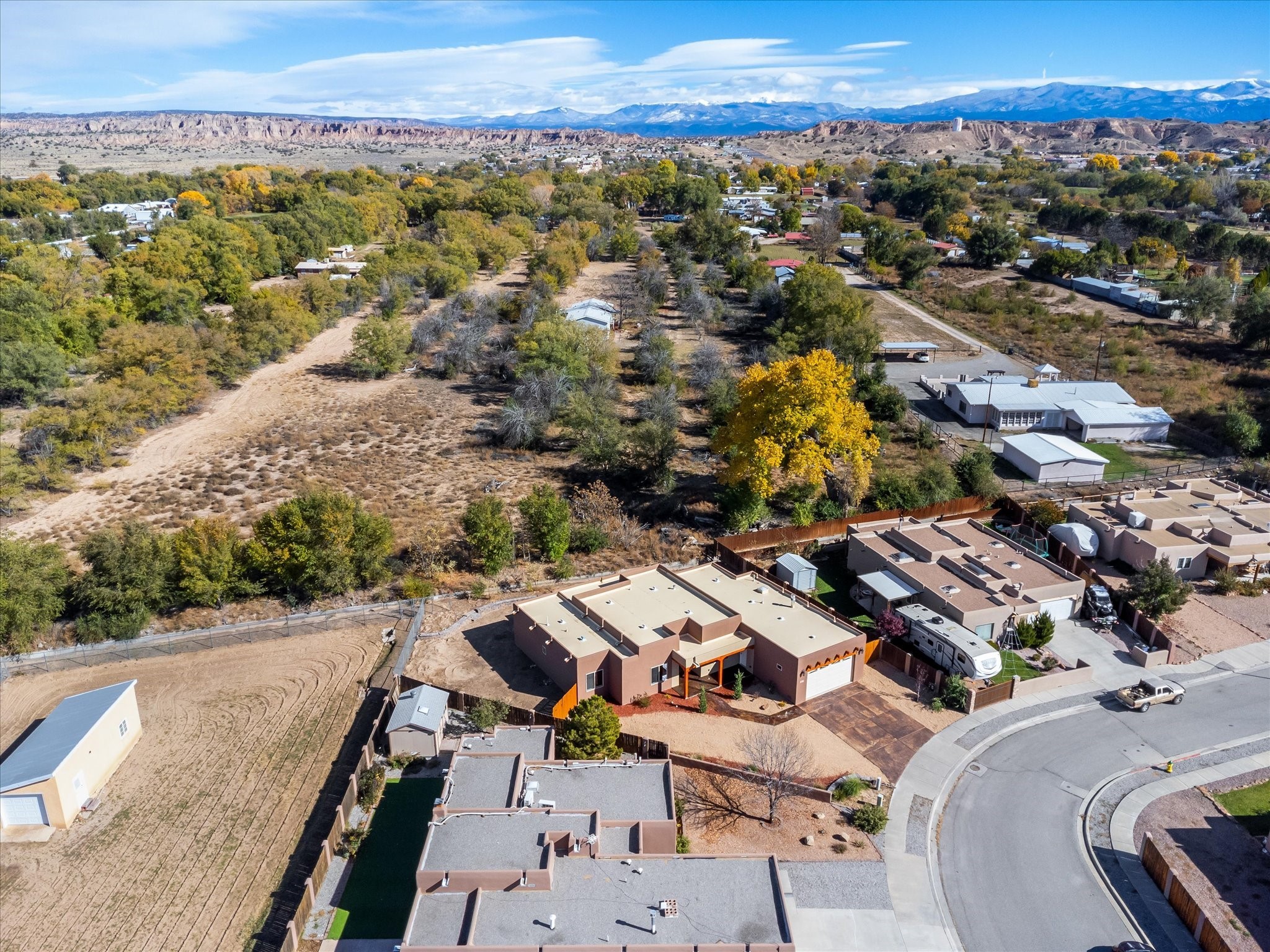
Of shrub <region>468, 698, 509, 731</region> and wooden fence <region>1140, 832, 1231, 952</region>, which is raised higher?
shrub <region>468, 698, 509, 731</region>

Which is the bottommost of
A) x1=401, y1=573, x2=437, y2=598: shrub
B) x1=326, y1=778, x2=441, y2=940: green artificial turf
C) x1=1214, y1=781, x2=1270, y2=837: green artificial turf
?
x1=1214, y1=781, x2=1270, y2=837: green artificial turf

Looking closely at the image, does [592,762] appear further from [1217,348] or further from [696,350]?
[1217,348]

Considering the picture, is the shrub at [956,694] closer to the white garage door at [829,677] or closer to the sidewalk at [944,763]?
the sidewalk at [944,763]

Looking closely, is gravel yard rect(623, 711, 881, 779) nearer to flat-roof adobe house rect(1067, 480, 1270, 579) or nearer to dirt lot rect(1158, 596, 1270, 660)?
dirt lot rect(1158, 596, 1270, 660)

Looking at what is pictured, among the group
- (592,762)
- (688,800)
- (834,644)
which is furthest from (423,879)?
(834,644)

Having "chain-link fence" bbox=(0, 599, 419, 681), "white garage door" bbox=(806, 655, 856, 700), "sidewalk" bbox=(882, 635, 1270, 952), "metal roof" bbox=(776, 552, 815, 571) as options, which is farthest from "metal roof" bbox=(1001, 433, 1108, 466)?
"chain-link fence" bbox=(0, 599, 419, 681)

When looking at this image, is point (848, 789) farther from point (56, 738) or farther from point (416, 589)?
point (56, 738)
